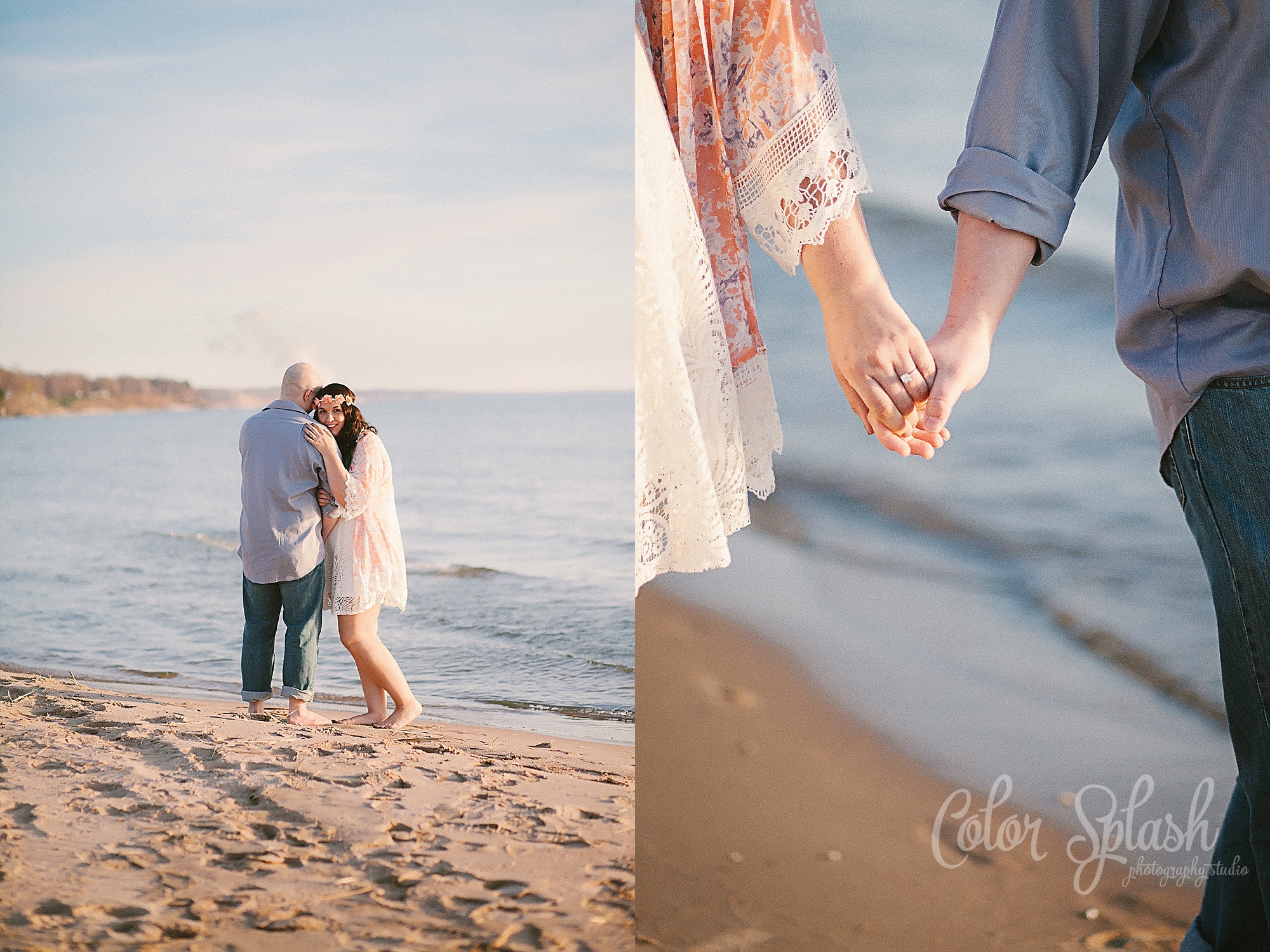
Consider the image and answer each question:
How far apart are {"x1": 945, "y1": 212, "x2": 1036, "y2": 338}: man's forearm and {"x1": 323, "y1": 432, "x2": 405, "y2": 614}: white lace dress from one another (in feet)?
4.09

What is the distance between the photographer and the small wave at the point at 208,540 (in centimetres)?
453

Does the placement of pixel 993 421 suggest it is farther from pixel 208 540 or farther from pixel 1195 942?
pixel 208 540

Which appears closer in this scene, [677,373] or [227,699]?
[677,373]

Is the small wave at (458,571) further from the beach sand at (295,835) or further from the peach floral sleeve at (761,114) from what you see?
the peach floral sleeve at (761,114)

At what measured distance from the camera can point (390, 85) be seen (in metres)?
2.71

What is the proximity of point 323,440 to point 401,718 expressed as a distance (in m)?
0.60

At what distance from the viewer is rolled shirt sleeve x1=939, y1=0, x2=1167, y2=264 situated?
726 millimetres

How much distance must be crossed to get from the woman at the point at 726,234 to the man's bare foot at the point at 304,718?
3.62 ft

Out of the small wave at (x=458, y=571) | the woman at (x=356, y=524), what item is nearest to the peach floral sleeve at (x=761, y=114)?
the woman at (x=356, y=524)

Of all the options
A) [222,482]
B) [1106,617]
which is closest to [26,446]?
[1106,617]

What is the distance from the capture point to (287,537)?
5.88ft

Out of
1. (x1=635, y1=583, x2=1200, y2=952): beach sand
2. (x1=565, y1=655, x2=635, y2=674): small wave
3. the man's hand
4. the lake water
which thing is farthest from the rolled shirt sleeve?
(x1=565, y1=655, x2=635, y2=674): small wave

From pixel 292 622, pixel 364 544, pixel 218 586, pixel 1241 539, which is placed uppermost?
pixel 1241 539

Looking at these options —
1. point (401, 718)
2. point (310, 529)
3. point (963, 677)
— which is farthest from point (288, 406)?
point (963, 677)
